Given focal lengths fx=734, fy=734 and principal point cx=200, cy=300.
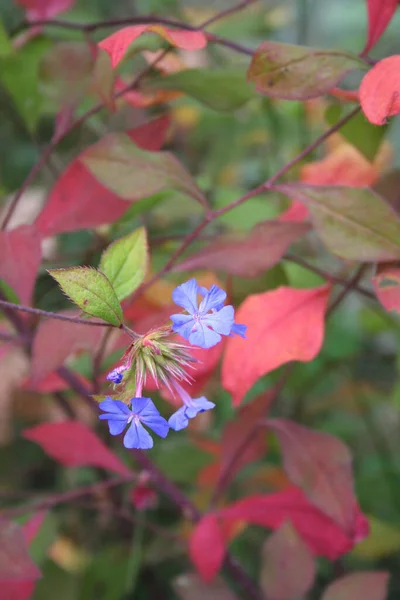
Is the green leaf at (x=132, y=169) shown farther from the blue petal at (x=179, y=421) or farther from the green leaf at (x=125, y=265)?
the blue petal at (x=179, y=421)

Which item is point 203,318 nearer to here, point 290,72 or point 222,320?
point 222,320

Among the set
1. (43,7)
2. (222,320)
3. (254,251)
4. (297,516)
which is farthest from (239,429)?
(43,7)

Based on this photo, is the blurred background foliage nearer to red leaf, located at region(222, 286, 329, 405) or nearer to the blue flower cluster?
red leaf, located at region(222, 286, 329, 405)

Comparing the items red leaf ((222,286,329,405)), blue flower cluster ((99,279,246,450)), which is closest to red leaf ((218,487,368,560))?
red leaf ((222,286,329,405))

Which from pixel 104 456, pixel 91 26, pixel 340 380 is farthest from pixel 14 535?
pixel 340 380

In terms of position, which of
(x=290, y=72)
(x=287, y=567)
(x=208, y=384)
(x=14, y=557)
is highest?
(x=290, y=72)

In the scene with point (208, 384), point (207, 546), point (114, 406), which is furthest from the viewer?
point (208, 384)

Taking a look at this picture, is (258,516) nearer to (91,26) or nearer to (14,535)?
(14,535)

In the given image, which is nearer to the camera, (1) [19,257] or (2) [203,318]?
(2) [203,318]

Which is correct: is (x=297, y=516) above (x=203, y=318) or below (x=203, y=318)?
below
